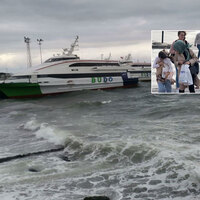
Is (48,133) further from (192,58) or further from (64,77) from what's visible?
(64,77)

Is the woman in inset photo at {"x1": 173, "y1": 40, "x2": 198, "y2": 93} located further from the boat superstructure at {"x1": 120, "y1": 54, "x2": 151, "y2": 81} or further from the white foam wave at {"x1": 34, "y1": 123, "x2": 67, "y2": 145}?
the boat superstructure at {"x1": 120, "y1": 54, "x2": 151, "y2": 81}

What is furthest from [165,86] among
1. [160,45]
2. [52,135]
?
[52,135]

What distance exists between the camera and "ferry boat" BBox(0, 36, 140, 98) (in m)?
32.4

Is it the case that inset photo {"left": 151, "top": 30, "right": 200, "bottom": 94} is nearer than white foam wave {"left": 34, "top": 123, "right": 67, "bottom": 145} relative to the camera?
Yes

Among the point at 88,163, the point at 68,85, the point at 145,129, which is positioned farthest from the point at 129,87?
the point at 88,163

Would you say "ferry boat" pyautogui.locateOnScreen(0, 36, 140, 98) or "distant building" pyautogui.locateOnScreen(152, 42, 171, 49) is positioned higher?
"distant building" pyautogui.locateOnScreen(152, 42, 171, 49)

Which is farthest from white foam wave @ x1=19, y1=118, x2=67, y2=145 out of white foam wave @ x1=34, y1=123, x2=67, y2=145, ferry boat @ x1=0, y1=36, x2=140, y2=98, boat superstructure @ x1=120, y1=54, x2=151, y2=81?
boat superstructure @ x1=120, y1=54, x2=151, y2=81

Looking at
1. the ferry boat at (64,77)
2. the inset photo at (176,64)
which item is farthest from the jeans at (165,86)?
the ferry boat at (64,77)

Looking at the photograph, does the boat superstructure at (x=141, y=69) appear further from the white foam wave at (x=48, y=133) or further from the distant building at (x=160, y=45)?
the distant building at (x=160, y=45)

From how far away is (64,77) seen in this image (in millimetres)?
34000

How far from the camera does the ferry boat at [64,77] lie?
32.4m

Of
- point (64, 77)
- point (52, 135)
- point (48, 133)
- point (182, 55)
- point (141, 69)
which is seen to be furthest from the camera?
point (141, 69)

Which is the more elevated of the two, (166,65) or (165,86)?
(166,65)

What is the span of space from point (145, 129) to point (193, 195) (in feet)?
19.7
